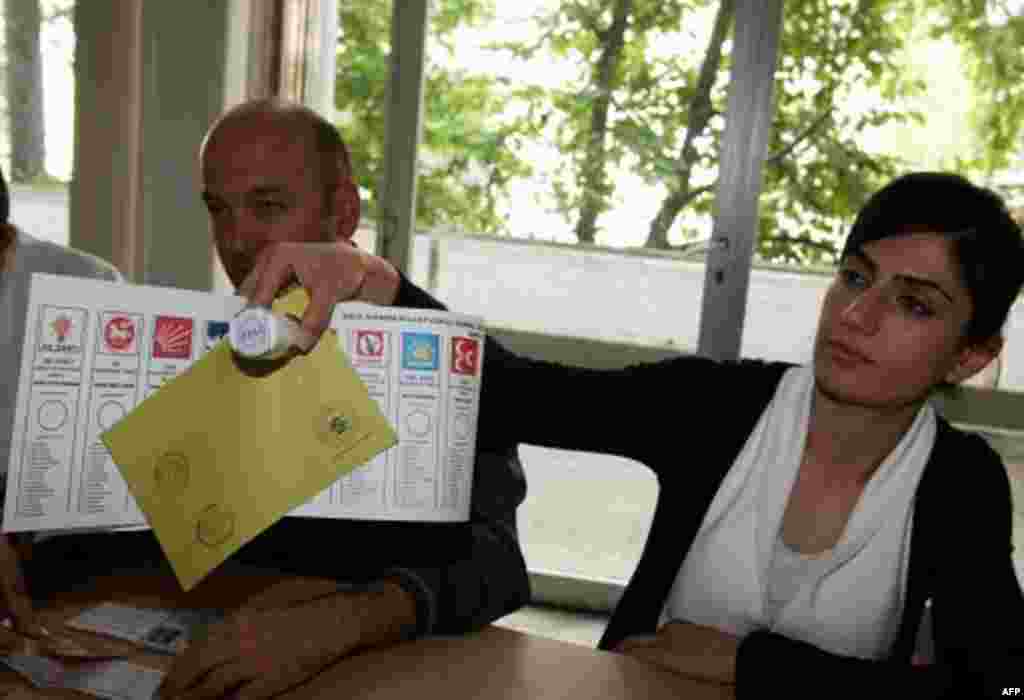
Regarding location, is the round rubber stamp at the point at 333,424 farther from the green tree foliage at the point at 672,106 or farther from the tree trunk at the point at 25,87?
the tree trunk at the point at 25,87

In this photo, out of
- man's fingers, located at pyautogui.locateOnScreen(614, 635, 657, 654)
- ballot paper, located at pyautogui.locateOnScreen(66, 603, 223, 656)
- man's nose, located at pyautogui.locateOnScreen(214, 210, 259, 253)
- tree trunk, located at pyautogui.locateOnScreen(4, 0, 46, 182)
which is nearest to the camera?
ballot paper, located at pyautogui.locateOnScreen(66, 603, 223, 656)

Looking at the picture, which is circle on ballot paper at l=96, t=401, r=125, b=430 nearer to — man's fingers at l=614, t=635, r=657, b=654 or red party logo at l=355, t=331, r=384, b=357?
red party logo at l=355, t=331, r=384, b=357

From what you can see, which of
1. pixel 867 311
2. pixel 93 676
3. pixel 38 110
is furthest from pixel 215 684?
pixel 38 110

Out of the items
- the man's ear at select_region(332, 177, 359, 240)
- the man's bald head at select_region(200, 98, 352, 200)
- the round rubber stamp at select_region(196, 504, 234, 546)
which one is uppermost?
the man's bald head at select_region(200, 98, 352, 200)

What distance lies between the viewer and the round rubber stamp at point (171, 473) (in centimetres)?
81

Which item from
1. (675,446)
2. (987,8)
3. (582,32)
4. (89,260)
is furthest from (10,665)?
(987,8)

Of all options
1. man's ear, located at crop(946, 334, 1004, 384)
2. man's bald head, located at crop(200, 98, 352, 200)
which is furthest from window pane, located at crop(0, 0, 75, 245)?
man's ear, located at crop(946, 334, 1004, 384)

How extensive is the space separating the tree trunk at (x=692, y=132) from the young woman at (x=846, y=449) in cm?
164

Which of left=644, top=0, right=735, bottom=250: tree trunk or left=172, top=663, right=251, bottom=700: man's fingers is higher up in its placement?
left=644, top=0, right=735, bottom=250: tree trunk

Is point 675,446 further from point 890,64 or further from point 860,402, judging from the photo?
point 890,64

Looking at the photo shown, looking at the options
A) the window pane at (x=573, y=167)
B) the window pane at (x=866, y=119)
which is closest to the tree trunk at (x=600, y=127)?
the window pane at (x=573, y=167)

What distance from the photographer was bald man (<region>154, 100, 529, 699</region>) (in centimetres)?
78

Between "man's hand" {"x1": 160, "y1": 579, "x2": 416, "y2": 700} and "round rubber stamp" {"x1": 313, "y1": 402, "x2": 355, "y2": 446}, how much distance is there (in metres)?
0.16

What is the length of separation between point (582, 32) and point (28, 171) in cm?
186
